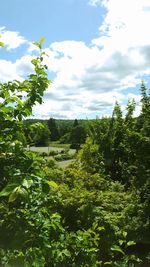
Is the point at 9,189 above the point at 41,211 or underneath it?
above

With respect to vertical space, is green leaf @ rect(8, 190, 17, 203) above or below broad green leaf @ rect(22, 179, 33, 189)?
below

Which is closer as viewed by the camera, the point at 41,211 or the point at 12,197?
the point at 12,197

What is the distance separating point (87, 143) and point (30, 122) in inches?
299

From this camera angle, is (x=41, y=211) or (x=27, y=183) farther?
(x=41, y=211)

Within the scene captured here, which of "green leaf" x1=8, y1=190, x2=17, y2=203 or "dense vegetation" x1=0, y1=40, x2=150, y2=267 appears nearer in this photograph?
"green leaf" x1=8, y1=190, x2=17, y2=203

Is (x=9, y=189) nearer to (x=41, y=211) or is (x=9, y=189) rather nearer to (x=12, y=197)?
(x=12, y=197)

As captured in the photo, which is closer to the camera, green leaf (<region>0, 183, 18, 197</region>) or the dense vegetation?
green leaf (<region>0, 183, 18, 197</region>)

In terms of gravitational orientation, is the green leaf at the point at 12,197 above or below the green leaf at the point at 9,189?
below

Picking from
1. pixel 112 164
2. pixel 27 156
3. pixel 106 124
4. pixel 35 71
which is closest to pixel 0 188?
pixel 27 156

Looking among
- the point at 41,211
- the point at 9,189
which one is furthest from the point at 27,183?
the point at 41,211

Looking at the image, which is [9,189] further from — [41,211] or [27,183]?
[41,211]

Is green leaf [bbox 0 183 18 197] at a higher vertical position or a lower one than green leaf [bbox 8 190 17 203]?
higher

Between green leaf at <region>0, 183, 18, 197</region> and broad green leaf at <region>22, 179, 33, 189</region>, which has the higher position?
broad green leaf at <region>22, 179, 33, 189</region>

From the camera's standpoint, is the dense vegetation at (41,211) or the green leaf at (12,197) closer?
the green leaf at (12,197)
